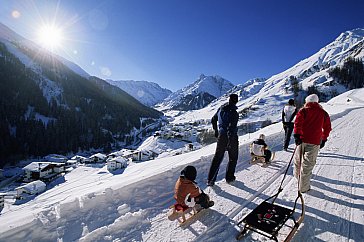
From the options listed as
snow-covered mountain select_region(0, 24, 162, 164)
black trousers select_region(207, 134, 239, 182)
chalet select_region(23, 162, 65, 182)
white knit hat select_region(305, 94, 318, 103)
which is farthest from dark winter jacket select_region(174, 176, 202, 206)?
snow-covered mountain select_region(0, 24, 162, 164)

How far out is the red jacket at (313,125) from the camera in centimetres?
429

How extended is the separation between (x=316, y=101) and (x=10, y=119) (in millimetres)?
106311

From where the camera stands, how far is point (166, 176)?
5.55m

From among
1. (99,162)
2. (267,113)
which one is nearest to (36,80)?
(99,162)

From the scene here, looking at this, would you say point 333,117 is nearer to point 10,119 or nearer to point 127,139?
point 127,139

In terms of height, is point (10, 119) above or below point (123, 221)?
above

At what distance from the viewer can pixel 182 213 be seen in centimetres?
366

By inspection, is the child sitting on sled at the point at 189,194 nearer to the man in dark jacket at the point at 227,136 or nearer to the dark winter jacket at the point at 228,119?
the man in dark jacket at the point at 227,136

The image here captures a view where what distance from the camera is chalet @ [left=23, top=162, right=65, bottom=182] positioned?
4256cm

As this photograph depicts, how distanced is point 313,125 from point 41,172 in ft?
169

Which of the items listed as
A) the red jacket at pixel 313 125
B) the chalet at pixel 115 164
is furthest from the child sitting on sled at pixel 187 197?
the chalet at pixel 115 164

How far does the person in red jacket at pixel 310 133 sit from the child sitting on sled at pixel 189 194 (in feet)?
7.39

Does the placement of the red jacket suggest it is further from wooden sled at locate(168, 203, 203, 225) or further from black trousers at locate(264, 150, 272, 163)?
wooden sled at locate(168, 203, 203, 225)

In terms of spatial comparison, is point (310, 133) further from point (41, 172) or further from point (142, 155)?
point (41, 172)
